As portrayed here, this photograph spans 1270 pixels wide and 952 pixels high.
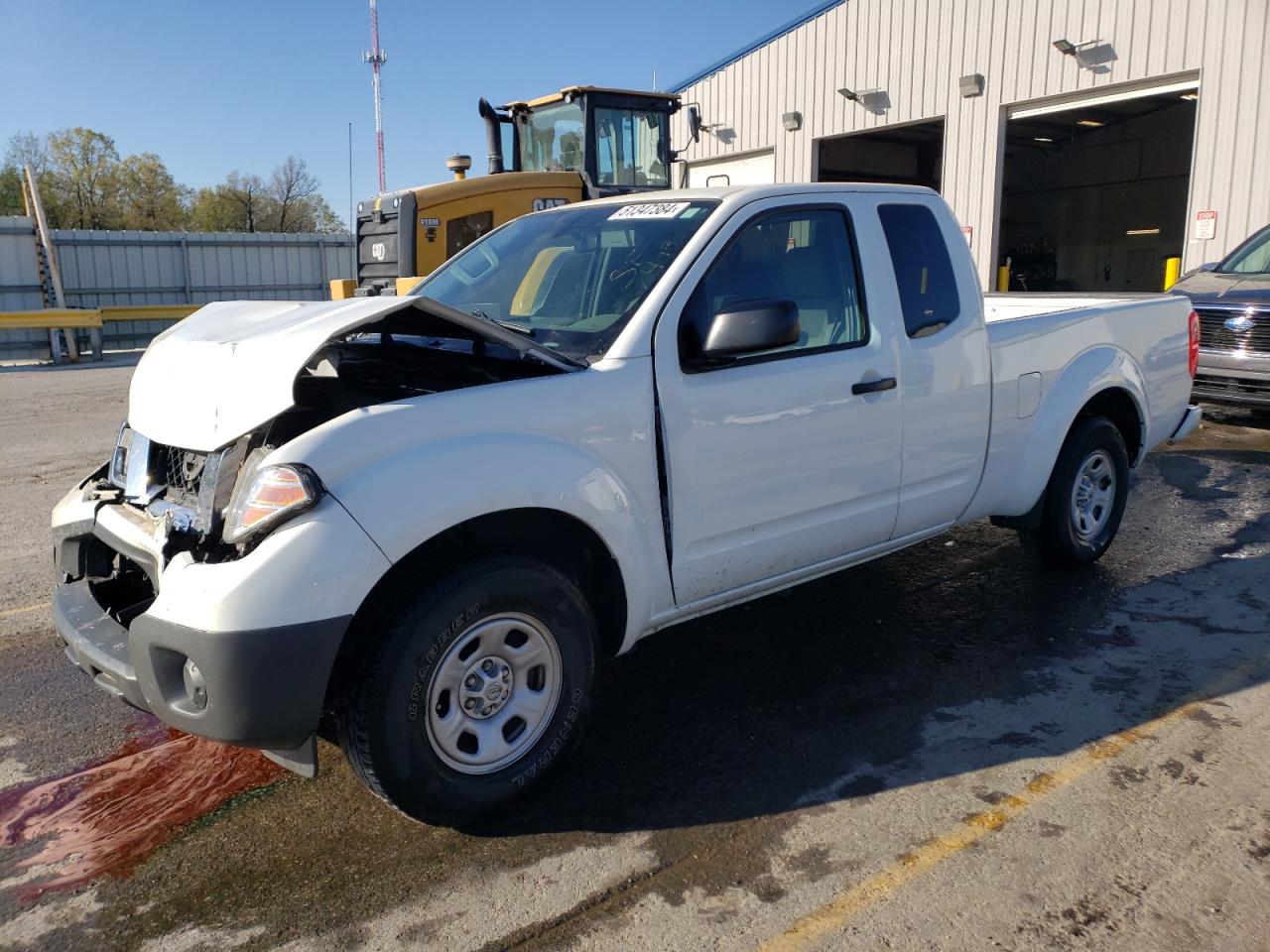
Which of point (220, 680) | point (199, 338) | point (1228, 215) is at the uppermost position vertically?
point (1228, 215)

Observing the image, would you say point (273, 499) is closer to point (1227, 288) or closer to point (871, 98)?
point (1227, 288)

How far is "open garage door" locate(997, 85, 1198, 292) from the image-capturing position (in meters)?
28.6

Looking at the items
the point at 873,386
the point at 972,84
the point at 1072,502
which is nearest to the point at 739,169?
the point at 972,84

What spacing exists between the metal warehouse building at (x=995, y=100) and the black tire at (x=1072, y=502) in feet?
26.2

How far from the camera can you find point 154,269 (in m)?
23.0

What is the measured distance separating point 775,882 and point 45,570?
4.71 metres

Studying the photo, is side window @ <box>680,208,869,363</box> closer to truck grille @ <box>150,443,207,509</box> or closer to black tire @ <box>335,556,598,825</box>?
black tire @ <box>335,556,598,825</box>

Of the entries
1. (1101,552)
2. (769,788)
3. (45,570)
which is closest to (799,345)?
(769,788)

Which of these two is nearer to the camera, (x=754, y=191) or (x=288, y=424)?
(x=288, y=424)

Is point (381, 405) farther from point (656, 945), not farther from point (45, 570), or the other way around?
point (45, 570)

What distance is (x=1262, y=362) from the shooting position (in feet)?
30.1

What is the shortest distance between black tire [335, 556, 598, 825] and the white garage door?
1876cm

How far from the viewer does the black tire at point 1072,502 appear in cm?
514

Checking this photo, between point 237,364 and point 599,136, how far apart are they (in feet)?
34.8
